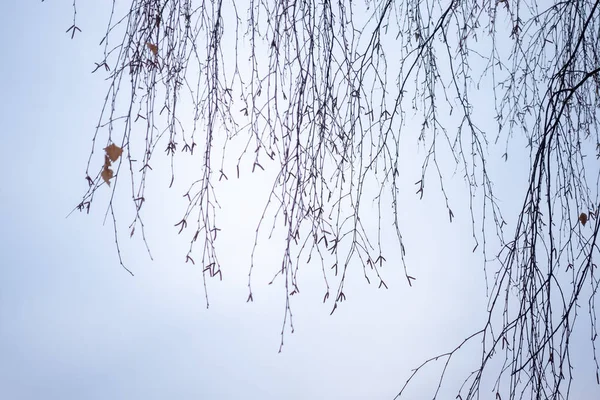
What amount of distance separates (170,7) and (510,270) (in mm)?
797

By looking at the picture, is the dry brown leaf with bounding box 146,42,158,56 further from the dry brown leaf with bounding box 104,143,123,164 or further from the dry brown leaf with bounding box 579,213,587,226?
the dry brown leaf with bounding box 579,213,587,226

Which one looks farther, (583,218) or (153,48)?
(583,218)

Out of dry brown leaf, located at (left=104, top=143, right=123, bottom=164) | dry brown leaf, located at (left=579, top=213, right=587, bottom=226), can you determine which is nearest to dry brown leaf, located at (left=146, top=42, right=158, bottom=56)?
dry brown leaf, located at (left=104, top=143, right=123, bottom=164)

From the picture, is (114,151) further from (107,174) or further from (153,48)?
(153,48)

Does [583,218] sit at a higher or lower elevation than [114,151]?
higher

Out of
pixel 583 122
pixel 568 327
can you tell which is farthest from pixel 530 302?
pixel 583 122

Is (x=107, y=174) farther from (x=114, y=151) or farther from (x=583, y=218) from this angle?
(x=583, y=218)

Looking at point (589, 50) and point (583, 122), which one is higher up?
point (589, 50)

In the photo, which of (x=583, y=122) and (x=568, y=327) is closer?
(x=568, y=327)

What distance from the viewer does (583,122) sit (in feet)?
4.91

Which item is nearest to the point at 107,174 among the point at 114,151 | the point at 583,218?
the point at 114,151

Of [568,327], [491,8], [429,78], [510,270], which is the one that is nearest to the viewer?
[568,327]

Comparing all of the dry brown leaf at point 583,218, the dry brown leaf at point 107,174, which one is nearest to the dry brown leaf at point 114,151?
the dry brown leaf at point 107,174

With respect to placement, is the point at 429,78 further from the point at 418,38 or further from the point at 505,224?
the point at 505,224
